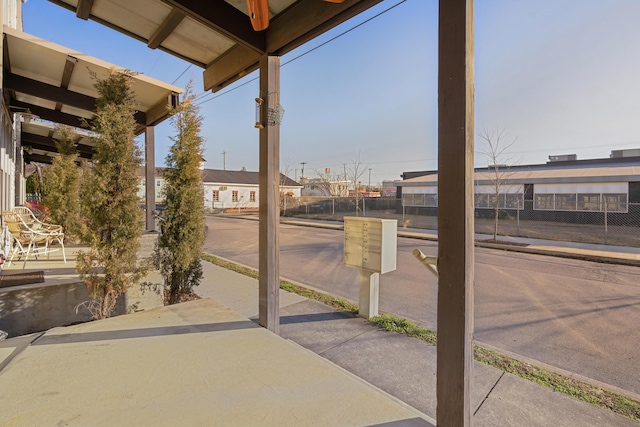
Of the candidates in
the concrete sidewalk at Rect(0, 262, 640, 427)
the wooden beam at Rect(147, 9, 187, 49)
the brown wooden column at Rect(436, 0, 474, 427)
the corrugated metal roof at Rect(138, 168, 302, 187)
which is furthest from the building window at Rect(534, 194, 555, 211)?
the corrugated metal roof at Rect(138, 168, 302, 187)

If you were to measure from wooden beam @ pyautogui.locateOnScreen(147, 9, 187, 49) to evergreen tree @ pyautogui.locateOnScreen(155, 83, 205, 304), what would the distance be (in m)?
1.06

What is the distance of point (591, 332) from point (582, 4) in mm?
3959

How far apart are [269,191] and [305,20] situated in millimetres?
1521

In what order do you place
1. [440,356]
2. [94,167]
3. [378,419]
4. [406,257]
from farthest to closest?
[406,257]
[94,167]
[378,419]
[440,356]

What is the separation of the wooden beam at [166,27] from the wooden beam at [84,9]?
571 millimetres

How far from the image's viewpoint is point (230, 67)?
3.54 m

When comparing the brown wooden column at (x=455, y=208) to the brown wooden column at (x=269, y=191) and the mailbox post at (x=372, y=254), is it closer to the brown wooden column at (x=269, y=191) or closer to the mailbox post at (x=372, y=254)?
the brown wooden column at (x=269, y=191)

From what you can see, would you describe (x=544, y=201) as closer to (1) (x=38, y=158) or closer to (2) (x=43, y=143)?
(2) (x=43, y=143)

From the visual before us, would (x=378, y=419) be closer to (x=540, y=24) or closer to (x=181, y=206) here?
(x=181, y=206)

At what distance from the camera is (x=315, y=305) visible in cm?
454

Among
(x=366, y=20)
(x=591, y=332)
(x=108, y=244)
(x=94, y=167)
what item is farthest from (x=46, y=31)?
(x=591, y=332)

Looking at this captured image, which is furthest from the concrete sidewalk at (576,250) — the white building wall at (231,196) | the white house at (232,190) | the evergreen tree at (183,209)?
the white building wall at (231,196)

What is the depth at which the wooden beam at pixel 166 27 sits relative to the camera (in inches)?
116

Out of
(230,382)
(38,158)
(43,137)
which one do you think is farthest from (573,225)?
(38,158)
